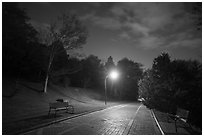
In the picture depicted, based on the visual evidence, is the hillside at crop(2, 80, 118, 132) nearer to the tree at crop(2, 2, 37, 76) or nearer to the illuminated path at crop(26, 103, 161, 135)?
the illuminated path at crop(26, 103, 161, 135)

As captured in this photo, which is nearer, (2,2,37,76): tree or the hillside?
the hillside

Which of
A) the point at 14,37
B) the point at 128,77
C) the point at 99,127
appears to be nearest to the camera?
the point at 99,127

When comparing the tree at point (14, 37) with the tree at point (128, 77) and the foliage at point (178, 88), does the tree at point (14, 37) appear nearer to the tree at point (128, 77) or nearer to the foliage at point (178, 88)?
the foliage at point (178, 88)

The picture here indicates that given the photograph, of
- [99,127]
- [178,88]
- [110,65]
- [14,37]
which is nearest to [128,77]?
[110,65]

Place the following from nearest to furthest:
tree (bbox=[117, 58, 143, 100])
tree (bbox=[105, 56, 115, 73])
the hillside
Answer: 1. the hillside
2. tree (bbox=[117, 58, 143, 100])
3. tree (bbox=[105, 56, 115, 73])

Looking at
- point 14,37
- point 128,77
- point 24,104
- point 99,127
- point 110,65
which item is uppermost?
point 110,65

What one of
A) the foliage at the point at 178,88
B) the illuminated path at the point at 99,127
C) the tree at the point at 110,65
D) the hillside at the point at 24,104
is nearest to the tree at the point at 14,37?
the hillside at the point at 24,104

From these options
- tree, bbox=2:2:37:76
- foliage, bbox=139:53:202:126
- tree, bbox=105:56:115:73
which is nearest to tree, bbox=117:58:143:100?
tree, bbox=105:56:115:73

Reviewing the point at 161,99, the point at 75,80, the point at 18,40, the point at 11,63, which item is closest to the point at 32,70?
→ the point at 11,63

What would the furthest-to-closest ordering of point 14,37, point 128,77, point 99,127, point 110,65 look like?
point 110,65 → point 128,77 → point 14,37 → point 99,127

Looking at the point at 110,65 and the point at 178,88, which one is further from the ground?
the point at 110,65

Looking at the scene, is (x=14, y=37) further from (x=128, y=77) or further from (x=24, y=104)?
(x=128, y=77)

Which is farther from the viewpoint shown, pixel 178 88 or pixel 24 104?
pixel 24 104

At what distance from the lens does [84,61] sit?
49.7 m
